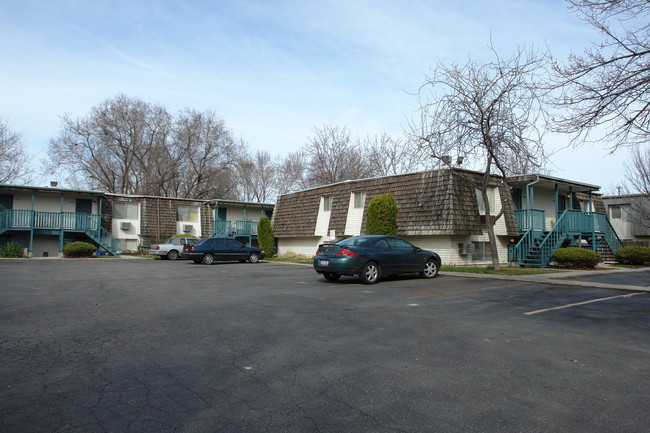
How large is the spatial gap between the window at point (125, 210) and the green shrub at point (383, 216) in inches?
829

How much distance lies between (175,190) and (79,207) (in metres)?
14.5

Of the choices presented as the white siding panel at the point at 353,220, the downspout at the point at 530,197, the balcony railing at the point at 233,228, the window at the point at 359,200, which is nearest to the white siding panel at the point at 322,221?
the white siding panel at the point at 353,220

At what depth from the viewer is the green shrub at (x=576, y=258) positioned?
1948 cm

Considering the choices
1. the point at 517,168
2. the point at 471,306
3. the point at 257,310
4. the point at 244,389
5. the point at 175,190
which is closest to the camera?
the point at 244,389

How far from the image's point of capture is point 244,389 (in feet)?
13.8

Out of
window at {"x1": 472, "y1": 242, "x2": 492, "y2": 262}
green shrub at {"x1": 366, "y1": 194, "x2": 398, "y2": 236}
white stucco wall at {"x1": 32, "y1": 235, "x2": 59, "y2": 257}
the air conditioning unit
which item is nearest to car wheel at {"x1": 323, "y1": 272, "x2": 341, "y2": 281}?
green shrub at {"x1": 366, "y1": 194, "x2": 398, "y2": 236}

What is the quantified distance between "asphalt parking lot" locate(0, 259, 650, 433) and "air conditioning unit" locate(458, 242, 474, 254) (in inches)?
450

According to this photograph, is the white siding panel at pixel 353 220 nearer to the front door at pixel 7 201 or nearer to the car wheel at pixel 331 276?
the car wheel at pixel 331 276

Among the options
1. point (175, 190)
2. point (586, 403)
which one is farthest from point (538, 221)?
point (175, 190)

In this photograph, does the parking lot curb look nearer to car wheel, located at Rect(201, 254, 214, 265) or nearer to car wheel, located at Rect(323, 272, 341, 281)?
car wheel, located at Rect(323, 272, 341, 281)

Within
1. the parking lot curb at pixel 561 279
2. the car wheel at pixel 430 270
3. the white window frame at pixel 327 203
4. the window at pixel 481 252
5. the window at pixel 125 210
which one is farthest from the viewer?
the window at pixel 125 210

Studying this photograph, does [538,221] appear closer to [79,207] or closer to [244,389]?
[244,389]

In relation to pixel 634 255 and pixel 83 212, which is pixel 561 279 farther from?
pixel 83 212

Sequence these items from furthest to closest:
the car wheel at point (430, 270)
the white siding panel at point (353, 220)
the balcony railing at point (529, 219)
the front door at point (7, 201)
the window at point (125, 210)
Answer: the window at point (125, 210)
the front door at point (7, 201)
the white siding panel at point (353, 220)
the balcony railing at point (529, 219)
the car wheel at point (430, 270)
